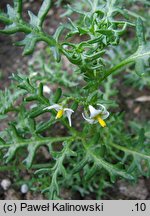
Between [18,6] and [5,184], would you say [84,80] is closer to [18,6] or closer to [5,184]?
[18,6]

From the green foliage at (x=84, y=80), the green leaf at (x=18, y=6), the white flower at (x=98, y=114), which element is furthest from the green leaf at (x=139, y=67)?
the green leaf at (x=18, y=6)

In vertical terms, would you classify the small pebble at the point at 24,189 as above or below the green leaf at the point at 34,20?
below

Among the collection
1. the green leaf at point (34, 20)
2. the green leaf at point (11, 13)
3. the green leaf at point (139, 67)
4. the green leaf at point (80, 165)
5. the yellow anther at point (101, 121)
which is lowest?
the green leaf at point (80, 165)

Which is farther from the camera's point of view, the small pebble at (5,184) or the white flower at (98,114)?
the small pebble at (5,184)

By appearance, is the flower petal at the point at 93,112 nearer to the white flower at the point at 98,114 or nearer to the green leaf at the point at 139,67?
the white flower at the point at 98,114

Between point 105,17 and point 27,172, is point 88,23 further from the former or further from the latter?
point 27,172

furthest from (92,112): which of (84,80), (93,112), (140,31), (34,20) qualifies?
(34,20)

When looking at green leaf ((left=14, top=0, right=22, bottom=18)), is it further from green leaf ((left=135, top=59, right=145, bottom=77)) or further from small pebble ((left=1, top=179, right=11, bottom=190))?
small pebble ((left=1, top=179, right=11, bottom=190))

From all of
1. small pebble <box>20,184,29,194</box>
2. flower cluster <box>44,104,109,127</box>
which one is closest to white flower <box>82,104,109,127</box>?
flower cluster <box>44,104,109,127</box>

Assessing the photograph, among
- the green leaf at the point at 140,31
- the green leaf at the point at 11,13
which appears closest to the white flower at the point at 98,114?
the green leaf at the point at 140,31

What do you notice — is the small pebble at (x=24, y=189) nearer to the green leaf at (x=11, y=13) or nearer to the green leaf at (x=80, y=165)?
the green leaf at (x=80, y=165)

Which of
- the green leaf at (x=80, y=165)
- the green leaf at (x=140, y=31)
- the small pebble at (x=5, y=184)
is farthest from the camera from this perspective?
the small pebble at (x=5, y=184)

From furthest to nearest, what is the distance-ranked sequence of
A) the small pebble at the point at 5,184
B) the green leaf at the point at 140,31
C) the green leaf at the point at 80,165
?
the small pebble at the point at 5,184 → the green leaf at the point at 80,165 → the green leaf at the point at 140,31
